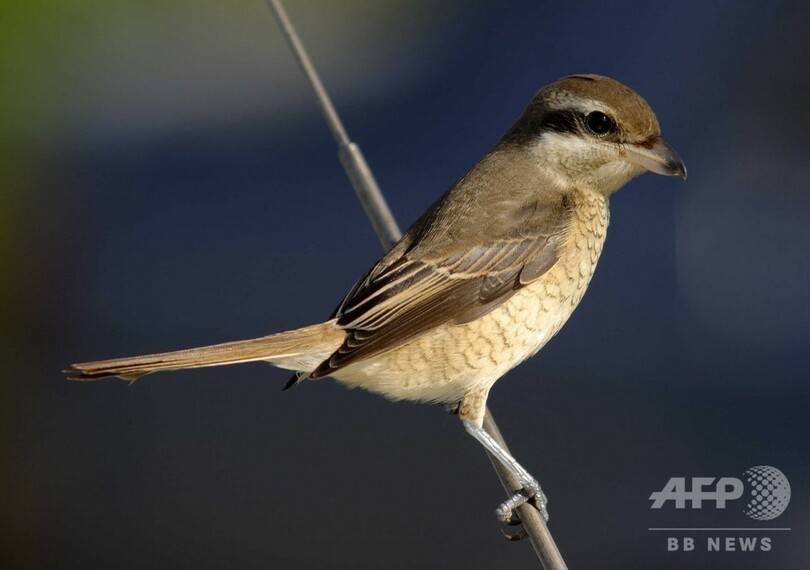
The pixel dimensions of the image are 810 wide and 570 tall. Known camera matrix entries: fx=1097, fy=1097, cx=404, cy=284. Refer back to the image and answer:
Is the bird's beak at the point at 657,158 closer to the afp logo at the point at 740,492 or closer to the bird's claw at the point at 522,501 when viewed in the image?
the bird's claw at the point at 522,501

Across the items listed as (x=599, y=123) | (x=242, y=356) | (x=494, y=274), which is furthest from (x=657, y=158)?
(x=242, y=356)

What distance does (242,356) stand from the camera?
1532mm

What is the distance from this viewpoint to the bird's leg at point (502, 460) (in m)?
1.61

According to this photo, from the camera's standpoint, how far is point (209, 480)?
3082 mm

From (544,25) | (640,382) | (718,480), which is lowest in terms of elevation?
(718,480)

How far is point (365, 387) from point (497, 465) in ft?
0.79

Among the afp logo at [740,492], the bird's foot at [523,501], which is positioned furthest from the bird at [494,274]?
the afp logo at [740,492]

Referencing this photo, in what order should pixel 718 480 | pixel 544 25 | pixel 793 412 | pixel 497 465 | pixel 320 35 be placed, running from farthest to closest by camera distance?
pixel 320 35
pixel 544 25
pixel 793 412
pixel 718 480
pixel 497 465

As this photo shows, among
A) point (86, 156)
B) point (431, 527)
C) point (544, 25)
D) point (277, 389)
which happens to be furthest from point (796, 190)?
point (86, 156)

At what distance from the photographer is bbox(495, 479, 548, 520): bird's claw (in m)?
1.60

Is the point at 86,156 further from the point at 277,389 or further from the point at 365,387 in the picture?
the point at 365,387

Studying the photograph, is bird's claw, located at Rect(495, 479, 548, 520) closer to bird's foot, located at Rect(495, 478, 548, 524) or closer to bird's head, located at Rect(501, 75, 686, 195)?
bird's foot, located at Rect(495, 478, 548, 524)

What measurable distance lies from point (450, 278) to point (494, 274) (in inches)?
2.7

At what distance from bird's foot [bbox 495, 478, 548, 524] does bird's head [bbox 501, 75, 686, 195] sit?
0.49 meters
